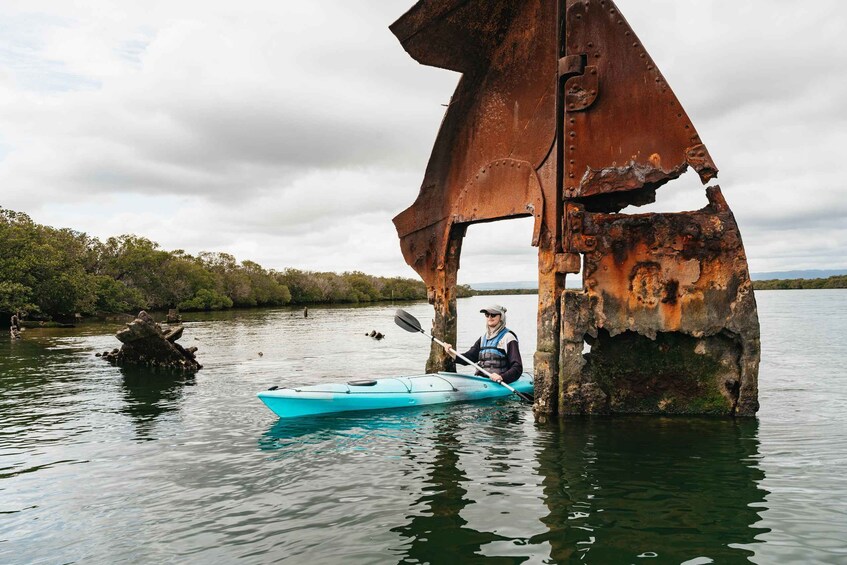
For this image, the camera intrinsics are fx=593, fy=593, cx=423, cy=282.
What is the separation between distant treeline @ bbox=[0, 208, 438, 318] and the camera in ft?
111

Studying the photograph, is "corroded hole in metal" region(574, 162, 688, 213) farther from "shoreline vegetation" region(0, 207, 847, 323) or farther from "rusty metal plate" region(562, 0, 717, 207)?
"shoreline vegetation" region(0, 207, 847, 323)

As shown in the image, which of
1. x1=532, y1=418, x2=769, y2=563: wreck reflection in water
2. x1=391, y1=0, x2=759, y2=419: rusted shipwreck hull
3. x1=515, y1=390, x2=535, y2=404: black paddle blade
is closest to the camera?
x1=532, y1=418, x2=769, y2=563: wreck reflection in water

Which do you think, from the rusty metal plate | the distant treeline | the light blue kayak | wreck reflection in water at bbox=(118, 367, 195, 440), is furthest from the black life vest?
the distant treeline

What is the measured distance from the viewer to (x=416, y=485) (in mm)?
6020

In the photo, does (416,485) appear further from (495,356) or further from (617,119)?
(617,119)

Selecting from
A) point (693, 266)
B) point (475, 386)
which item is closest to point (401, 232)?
point (475, 386)

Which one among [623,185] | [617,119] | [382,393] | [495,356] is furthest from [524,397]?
[617,119]

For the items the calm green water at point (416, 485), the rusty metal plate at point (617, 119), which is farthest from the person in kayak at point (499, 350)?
the rusty metal plate at point (617, 119)

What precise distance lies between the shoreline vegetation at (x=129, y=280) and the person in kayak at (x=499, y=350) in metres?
29.4

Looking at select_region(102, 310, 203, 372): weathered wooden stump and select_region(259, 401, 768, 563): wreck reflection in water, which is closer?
select_region(259, 401, 768, 563): wreck reflection in water

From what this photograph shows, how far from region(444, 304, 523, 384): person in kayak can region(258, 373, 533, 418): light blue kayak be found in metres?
0.34

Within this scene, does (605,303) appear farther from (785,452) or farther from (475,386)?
(475,386)

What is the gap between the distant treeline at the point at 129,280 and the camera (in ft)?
111

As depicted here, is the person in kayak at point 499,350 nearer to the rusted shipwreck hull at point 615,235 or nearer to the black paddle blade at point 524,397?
the black paddle blade at point 524,397
